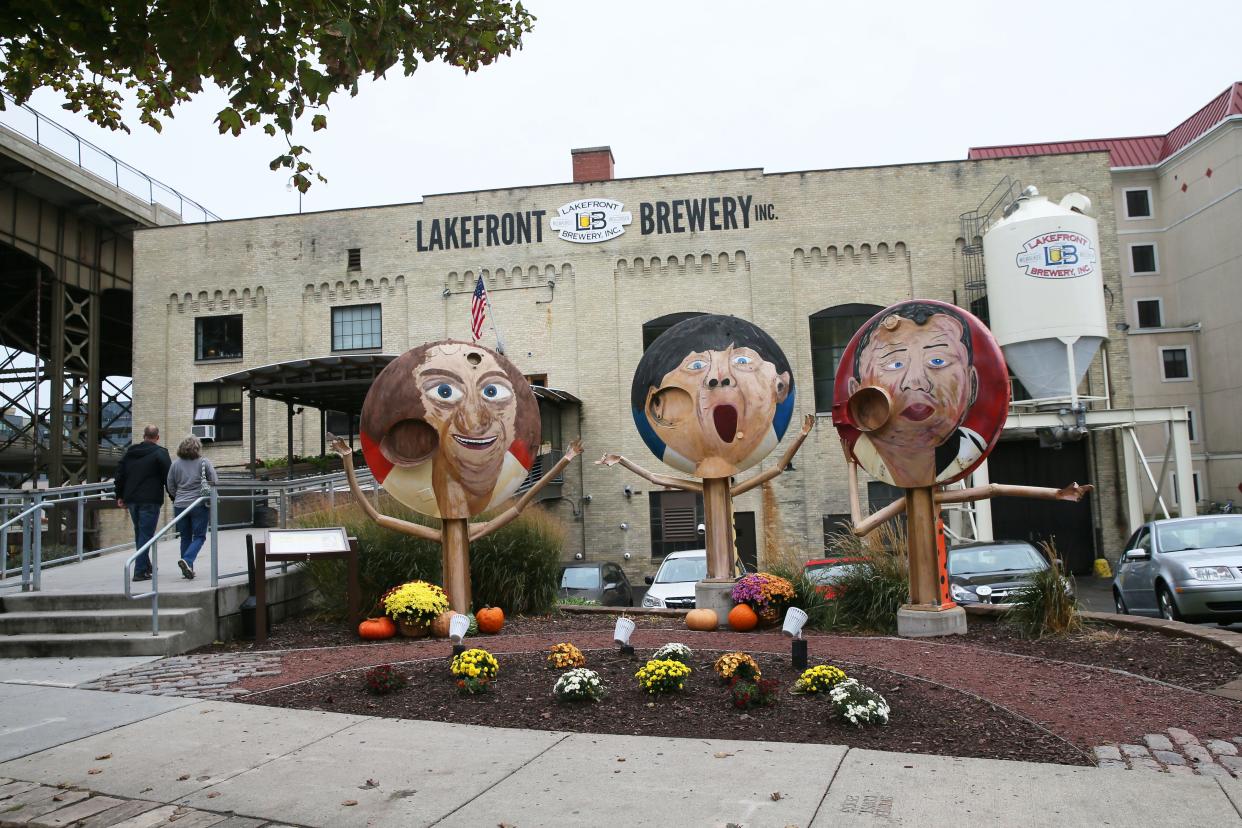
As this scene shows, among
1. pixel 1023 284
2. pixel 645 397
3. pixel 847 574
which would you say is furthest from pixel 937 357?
pixel 1023 284

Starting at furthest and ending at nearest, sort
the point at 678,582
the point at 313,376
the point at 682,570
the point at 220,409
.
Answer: the point at 220,409 < the point at 313,376 < the point at 682,570 < the point at 678,582

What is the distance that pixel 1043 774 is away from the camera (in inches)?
192

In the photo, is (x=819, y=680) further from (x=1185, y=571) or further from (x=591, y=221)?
(x=591, y=221)

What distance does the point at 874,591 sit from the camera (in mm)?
10477

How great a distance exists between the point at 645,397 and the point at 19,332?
39035 millimetres

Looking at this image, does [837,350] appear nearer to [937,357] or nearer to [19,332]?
[937,357]

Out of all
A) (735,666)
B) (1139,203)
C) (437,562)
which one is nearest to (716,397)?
(437,562)

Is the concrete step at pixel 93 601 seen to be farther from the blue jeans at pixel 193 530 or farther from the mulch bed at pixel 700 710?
the mulch bed at pixel 700 710

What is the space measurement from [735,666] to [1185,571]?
7.18 meters

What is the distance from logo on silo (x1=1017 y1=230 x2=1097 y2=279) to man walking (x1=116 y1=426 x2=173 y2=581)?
20.5 meters

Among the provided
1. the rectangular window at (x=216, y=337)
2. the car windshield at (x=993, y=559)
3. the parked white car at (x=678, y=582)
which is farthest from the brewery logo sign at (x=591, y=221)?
the car windshield at (x=993, y=559)

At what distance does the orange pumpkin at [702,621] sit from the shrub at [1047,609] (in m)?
3.17

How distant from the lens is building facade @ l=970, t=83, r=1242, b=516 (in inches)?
1494

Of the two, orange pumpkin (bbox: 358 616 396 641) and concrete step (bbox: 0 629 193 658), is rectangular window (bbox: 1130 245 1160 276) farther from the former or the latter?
concrete step (bbox: 0 629 193 658)
